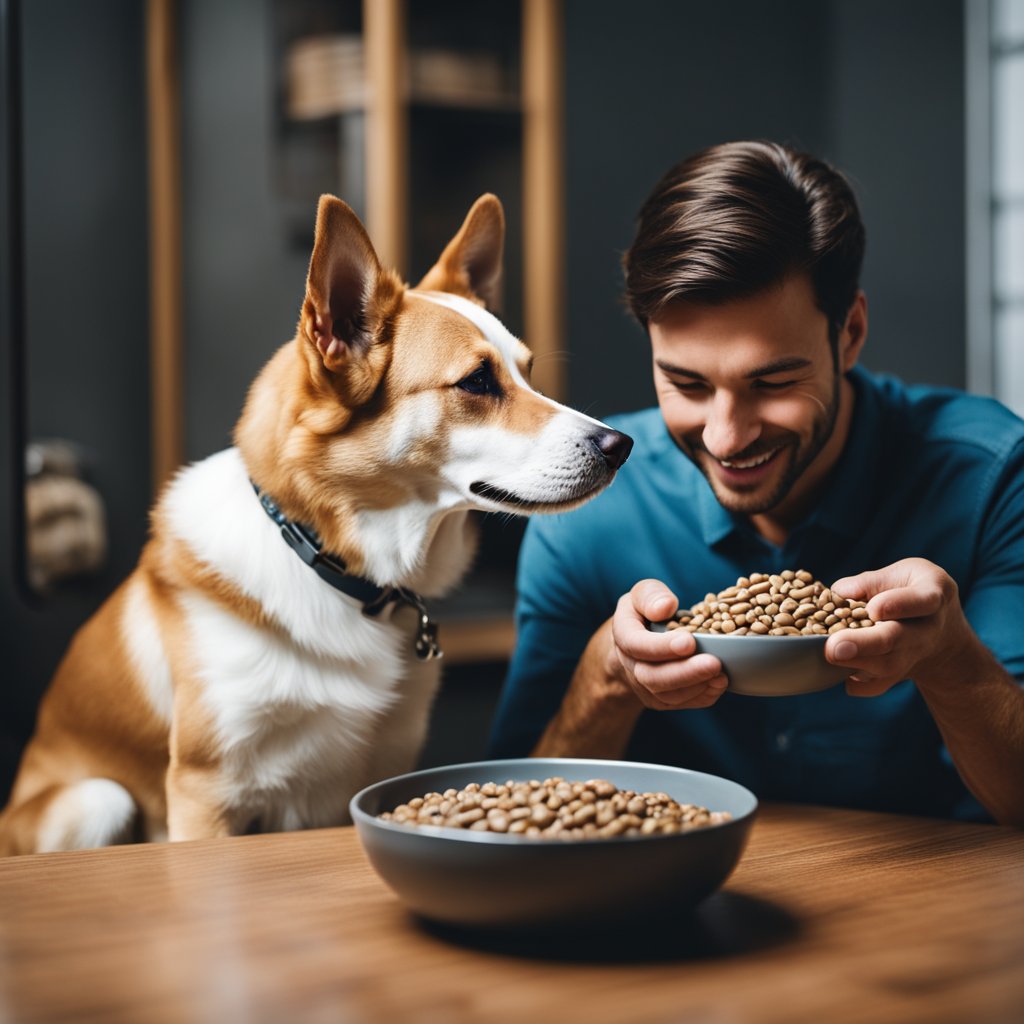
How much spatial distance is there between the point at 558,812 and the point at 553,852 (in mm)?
98

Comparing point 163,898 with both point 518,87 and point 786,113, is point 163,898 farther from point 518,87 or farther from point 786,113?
point 786,113

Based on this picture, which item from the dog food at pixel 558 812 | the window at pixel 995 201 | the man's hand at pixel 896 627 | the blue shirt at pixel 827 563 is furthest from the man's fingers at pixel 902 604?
the window at pixel 995 201

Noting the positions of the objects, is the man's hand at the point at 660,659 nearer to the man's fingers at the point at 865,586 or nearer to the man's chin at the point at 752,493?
the man's fingers at the point at 865,586

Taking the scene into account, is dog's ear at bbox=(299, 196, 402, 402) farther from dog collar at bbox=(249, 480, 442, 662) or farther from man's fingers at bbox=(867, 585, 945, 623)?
man's fingers at bbox=(867, 585, 945, 623)

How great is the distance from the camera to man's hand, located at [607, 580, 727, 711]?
3.24 feet

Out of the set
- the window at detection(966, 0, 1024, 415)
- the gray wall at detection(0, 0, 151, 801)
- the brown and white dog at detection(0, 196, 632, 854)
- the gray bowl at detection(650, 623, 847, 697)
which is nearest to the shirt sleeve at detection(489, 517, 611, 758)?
the brown and white dog at detection(0, 196, 632, 854)

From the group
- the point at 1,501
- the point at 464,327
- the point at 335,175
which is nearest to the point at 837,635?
the point at 464,327

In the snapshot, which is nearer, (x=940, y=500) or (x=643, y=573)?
(x=940, y=500)

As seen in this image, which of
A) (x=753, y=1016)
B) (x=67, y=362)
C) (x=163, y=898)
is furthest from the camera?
(x=67, y=362)

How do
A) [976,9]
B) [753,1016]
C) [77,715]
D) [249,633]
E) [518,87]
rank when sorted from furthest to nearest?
[976,9], [518,87], [77,715], [249,633], [753,1016]

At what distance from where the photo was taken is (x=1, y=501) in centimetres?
211

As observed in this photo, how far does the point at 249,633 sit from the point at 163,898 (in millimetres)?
485

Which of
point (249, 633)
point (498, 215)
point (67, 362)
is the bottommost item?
point (249, 633)

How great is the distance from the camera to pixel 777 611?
1.06 meters
